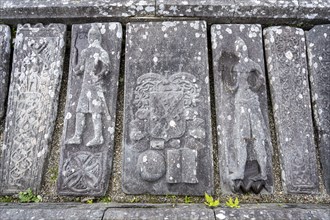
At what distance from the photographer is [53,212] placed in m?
2.18

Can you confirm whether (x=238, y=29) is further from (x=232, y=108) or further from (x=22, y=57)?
(x=22, y=57)

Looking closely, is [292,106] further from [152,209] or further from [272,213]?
[152,209]

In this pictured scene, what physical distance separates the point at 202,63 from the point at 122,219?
159cm

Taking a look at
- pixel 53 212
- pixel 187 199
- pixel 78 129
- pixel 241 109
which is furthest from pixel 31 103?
pixel 241 109

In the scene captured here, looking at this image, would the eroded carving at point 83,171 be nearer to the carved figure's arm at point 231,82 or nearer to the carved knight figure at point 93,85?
the carved knight figure at point 93,85

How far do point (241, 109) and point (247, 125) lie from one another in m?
0.16

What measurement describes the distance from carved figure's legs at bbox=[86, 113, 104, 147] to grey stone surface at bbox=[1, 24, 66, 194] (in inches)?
16.9

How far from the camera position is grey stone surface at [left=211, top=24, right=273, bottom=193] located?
2.44m

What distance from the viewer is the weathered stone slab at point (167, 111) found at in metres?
2.41

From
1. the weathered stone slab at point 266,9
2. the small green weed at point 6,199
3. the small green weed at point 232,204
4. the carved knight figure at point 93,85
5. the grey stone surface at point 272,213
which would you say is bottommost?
the grey stone surface at point 272,213

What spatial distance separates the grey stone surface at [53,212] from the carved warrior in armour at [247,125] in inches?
46.8

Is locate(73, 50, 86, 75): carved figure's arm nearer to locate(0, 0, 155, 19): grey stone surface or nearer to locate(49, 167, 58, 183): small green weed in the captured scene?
locate(0, 0, 155, 19): grey stone surface

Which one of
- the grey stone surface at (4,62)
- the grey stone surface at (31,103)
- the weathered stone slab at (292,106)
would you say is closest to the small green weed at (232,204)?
the weathered stone slab at (292,106)

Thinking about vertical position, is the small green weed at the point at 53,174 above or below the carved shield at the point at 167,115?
below
